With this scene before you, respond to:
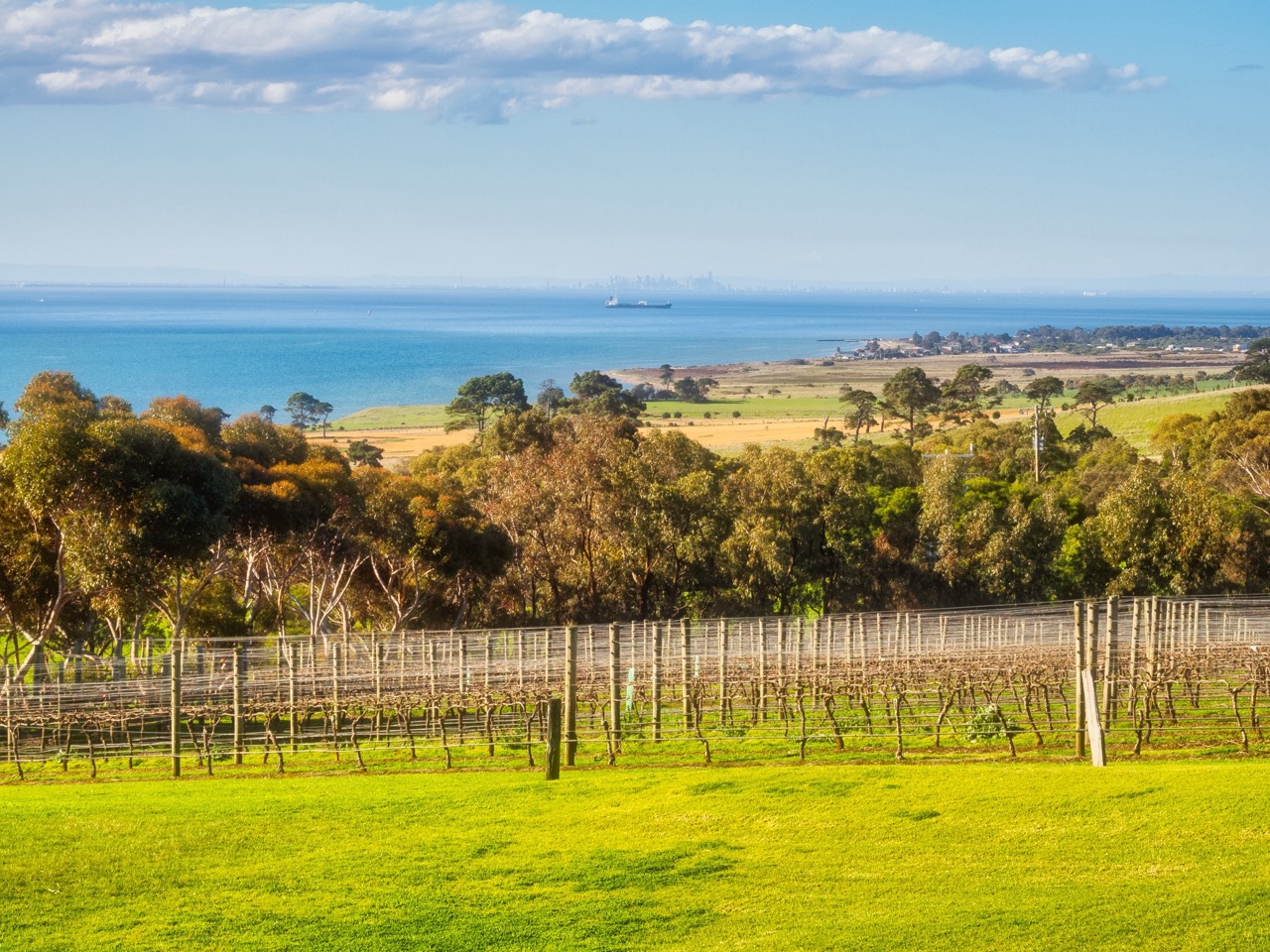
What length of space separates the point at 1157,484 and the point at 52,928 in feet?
98.2

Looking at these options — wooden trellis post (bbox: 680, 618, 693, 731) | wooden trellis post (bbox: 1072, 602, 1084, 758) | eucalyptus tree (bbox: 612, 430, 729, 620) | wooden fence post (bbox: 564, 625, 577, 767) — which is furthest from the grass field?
eucalyptus tree (bbox: 612, 430, 729, 620)

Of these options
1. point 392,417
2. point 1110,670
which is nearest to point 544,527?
point 1110,670

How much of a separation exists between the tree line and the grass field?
8.37 meters

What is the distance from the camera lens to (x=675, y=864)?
9406 mm

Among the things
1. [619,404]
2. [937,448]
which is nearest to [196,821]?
[937,448]

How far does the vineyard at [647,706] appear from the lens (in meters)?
14.8

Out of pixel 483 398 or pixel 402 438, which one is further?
pixel 402 438

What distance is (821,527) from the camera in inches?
1347

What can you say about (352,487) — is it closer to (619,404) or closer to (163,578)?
(163,578)

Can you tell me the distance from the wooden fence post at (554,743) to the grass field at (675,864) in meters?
0.36

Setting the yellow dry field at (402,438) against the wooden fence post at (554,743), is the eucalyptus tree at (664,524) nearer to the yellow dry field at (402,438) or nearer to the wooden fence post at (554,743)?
the wooden fence post at (554,743)

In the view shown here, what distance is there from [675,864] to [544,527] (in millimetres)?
23517

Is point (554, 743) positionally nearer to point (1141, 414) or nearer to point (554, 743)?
point (554, 743)

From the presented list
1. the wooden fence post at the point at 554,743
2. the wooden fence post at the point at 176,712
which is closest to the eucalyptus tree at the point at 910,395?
the wooden fence post at the point at 176,712
